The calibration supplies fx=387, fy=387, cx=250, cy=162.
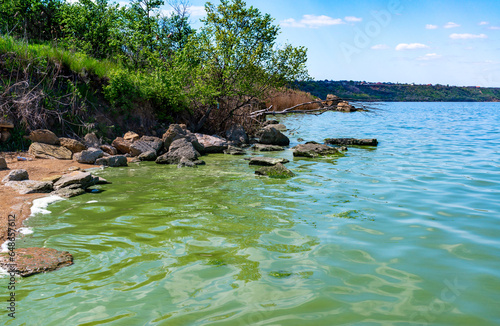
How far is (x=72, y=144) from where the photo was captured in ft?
35.3

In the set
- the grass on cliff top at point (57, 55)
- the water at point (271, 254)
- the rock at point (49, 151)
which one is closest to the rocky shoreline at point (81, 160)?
the rock at point (49, 151)

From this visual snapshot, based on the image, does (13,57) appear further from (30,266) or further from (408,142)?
(408,142)

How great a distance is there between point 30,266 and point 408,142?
15326 mm

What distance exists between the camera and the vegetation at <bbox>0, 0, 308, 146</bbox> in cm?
1162

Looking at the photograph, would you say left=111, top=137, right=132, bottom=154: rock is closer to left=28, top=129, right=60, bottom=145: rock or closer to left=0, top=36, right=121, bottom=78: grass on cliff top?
left=28, top=129, right=60, bottom=145: rock

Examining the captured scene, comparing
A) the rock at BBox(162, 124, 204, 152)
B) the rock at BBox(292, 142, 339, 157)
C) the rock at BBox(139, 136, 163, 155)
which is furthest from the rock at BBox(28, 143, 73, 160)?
the rock at BBox(292, 142, 339, 157)

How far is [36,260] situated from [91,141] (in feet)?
26.2

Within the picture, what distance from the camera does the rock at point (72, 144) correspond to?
35.2 ft

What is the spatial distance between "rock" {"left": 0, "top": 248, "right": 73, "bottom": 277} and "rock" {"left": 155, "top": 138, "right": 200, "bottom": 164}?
6.56 metres

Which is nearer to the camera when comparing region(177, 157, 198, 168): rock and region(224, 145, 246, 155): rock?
region(177, 157, 198, 168): rock

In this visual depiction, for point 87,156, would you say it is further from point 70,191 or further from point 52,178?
point 70,191

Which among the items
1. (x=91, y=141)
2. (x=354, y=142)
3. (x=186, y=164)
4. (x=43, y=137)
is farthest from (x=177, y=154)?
(x=354, y=142)

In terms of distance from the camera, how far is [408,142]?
16.3 meters

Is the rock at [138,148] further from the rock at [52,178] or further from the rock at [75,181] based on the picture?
the rock at [75,181]
